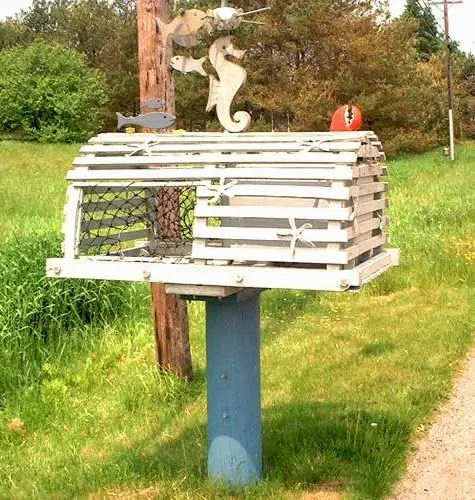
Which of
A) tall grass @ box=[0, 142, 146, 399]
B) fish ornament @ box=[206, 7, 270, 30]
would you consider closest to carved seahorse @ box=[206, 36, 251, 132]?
fish ornament @ box=[206, 7, 270, 30]

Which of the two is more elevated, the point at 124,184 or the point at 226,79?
the point at 226,79

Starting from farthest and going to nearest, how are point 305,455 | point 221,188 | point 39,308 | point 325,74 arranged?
point 325,74 < point 39,308 < point 305,455 < point 221,188

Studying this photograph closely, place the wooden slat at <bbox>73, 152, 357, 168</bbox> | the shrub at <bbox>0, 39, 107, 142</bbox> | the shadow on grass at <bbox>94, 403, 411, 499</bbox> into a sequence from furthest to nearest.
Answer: the shrub at <bbox>0, 39, 107, 142</bbox>
the shadow on grass at <bbox>94, 403, 411, 499</bbox>
the wooden slat at <bbox>73, 152, 357, 168</bbox>

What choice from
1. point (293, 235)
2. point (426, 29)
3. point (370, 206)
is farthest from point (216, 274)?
point (426, 29)

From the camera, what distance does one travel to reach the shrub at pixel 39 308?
7801mm

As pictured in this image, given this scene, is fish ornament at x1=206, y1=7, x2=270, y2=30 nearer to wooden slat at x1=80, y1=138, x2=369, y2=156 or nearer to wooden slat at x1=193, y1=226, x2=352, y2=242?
wooden slat at x1=80, y1=138, x2=369, y2=156

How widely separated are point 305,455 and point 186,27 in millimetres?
2484

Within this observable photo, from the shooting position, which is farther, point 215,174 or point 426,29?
point 426,29

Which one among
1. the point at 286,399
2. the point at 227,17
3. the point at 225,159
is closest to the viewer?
the point at 225,159

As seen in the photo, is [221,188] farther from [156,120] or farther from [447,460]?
[447,460]

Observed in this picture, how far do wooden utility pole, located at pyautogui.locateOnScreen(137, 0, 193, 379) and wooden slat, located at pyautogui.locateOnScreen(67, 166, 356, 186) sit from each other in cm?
114

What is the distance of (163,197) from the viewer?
5.31 metres

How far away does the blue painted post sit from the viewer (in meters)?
4.29

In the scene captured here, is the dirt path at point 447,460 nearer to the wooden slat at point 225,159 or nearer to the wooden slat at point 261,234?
the wooden slat at point 261,234
